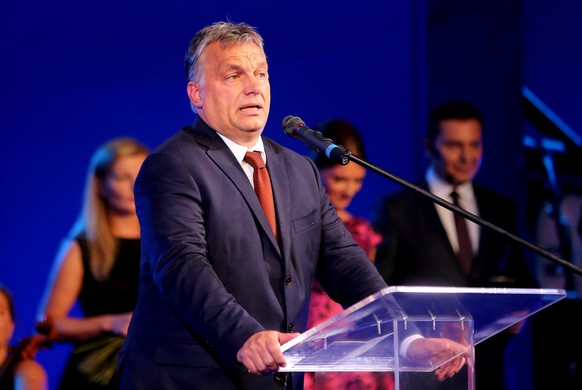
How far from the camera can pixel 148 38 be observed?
4.65 metres

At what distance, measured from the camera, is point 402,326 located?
199 centimetres

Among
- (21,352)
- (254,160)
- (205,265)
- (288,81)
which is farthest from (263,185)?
(288,81)

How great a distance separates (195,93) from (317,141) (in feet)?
1.63

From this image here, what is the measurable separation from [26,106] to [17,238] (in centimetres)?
Answer: 62

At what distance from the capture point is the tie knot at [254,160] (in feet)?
8.38

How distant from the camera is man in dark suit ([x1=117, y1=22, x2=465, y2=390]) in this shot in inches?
88.8

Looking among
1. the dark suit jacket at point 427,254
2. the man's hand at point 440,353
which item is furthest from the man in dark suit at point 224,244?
the dark suit jacket at point 427,254

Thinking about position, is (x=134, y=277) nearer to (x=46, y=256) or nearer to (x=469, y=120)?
(x=46, y=256)

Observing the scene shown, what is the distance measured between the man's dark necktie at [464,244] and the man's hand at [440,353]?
2422 mm

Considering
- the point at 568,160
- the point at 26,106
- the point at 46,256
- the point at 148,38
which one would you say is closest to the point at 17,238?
the point at 46,256

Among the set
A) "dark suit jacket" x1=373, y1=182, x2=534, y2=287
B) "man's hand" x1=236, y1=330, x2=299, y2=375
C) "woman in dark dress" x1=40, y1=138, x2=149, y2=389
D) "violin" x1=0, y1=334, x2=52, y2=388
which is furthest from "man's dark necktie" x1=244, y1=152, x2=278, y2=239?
"violin" x1=0, y1=334, x2=52, y2=388

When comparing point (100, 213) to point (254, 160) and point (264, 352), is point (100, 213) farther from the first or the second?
point (264, 352)

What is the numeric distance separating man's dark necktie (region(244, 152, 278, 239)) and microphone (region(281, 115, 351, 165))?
8.7 inches

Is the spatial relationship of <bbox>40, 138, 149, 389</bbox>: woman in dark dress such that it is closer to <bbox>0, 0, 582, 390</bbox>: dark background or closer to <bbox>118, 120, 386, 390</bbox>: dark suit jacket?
<bbox>0, 0, 582, 390</bbox>: dark background
